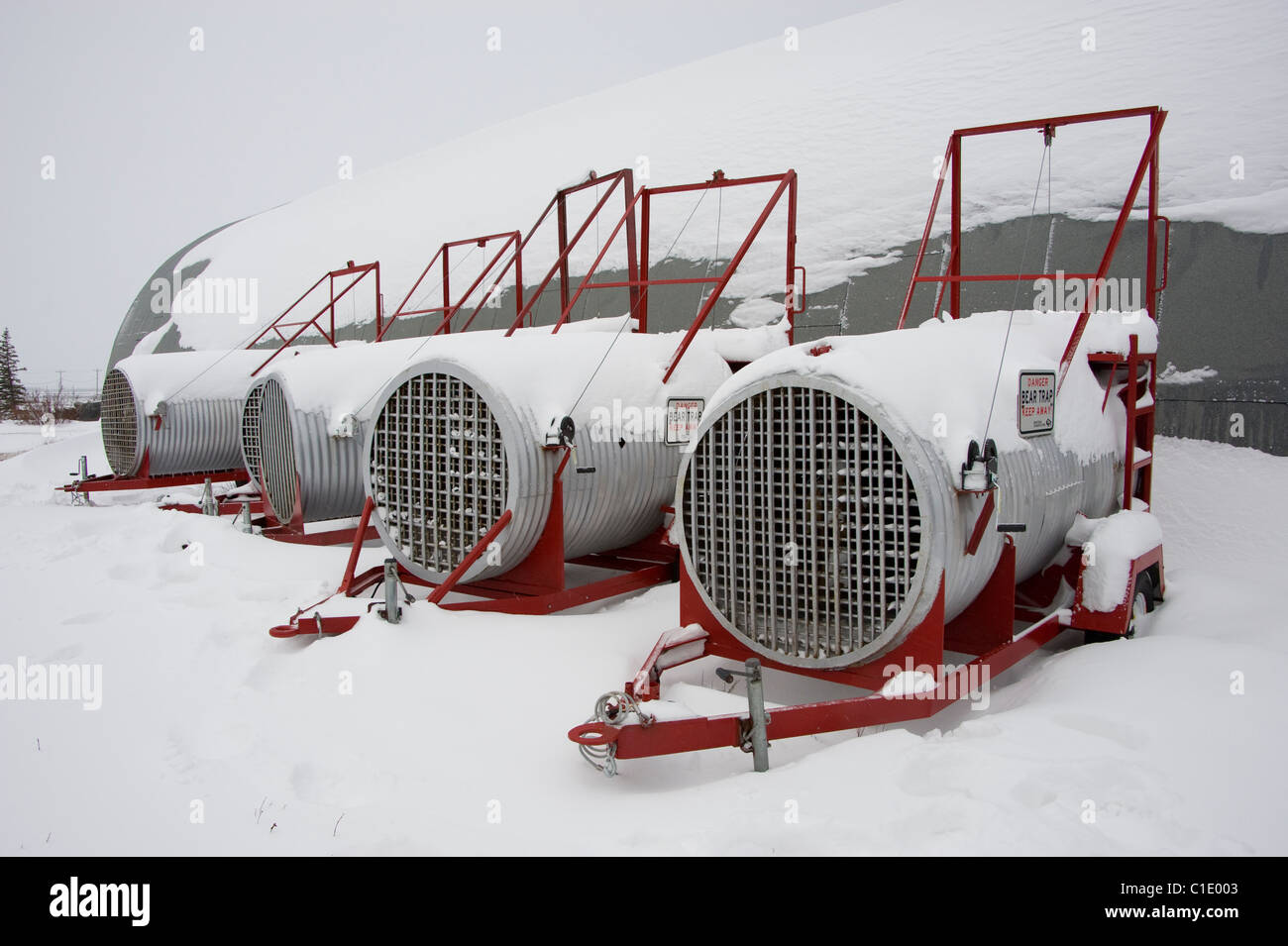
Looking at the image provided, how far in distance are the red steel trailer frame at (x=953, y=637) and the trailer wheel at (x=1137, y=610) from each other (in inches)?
0.6

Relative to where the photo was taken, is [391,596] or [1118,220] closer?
[391,596]

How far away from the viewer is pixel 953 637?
5.85 meters

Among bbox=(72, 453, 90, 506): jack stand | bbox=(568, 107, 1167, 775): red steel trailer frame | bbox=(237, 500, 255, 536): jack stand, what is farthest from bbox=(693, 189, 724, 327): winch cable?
bbox=(72, 453, 90, 506): jack stand

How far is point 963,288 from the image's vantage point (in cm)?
1034

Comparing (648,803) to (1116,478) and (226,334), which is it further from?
(226,334)

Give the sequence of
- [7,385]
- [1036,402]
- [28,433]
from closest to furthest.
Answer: [1036,402] < [28,433] < [7,385]

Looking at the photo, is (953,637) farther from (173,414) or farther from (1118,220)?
(173,414)

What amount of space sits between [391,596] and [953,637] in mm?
3574

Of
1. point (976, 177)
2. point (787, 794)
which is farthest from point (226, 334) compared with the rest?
point (787, 794)

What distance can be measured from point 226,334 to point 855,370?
2043cm

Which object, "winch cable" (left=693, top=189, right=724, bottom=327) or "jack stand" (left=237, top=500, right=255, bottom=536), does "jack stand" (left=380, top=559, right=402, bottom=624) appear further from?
"winch cable" (left=693, top=189, right=724, bottom=327)

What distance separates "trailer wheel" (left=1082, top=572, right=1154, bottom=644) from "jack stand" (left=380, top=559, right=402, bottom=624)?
4.57 meters

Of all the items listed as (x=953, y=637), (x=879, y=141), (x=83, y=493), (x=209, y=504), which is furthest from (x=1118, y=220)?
(x=83, y=493)

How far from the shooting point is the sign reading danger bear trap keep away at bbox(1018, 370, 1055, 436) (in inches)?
224
